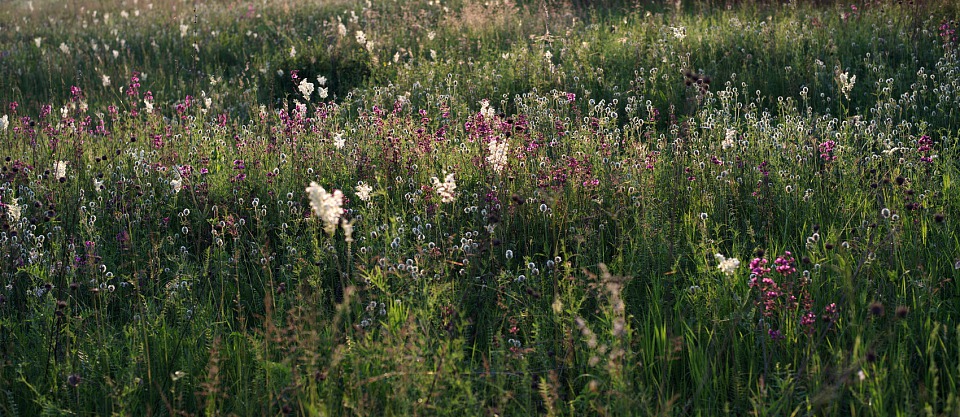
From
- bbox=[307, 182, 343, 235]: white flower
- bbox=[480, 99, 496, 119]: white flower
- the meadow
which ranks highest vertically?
bbox=[307, 182, 343, 235]: white flower

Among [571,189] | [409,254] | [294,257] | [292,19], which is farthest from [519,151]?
[292,19]

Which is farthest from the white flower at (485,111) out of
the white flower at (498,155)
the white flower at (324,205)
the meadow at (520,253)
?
the white flower at (324,205)

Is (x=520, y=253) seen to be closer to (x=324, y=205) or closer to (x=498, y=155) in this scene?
(x=498, y=155)

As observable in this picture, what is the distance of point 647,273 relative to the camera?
3.55 m

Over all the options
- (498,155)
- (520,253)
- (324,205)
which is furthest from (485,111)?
(324,205)

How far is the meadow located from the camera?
2.62m

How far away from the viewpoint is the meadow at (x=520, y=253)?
8.61 ft

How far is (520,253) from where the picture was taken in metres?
3.89

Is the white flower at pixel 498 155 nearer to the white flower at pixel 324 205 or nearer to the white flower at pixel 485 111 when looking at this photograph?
the white flower at pixel 485 111

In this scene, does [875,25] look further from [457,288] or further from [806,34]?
[457,288]

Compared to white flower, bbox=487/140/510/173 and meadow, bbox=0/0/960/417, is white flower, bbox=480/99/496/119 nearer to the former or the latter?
meadow, bbox=0/0/960/417

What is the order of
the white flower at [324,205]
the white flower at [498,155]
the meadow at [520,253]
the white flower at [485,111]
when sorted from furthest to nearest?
the white flower at [485,111]
the white flower at [498,155]
the meadow at [520,253]
the white flower at [324,205]

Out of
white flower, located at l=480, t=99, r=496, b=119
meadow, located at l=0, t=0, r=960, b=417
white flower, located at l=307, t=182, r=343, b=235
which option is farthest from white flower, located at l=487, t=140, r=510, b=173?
white flower, located at l=307, t=182, r=343, b=235

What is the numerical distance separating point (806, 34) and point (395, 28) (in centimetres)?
543
